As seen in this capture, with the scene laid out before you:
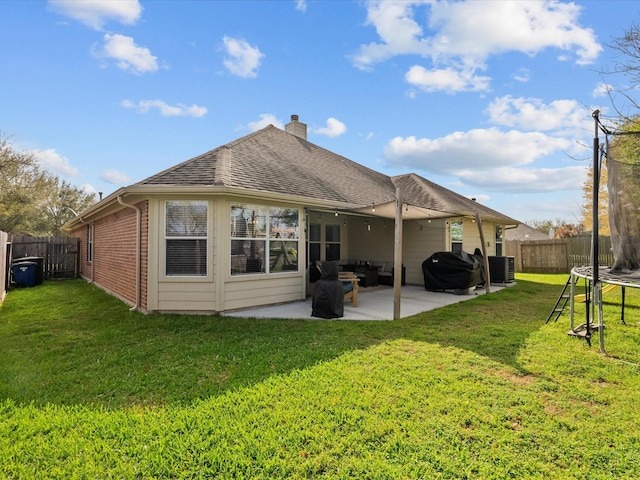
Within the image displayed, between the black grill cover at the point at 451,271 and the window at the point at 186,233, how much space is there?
6.64 meters

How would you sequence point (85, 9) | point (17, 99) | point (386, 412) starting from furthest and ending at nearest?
point (17, 99) → point (85, 9) → point (386, 412)

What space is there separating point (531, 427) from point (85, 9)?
9669mm

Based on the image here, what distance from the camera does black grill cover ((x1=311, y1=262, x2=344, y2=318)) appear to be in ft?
21.9

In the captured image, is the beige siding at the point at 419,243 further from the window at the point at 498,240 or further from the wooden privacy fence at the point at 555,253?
the wooden privacy fence at the point at 555,253

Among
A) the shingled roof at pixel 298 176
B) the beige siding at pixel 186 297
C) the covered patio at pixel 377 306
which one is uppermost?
the shingled roof at pixel 298 176

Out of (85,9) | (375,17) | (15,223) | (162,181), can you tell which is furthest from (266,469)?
(15,223)

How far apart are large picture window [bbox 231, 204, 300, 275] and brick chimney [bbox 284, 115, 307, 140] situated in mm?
7051

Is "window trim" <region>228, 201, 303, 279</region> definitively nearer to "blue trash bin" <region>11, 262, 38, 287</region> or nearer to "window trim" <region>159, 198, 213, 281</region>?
"window trim" <region>159, 198, 213, 281</region>

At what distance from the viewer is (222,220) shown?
6742 millimetres

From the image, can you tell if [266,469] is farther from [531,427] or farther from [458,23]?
[458,23]

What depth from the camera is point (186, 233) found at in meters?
6.78

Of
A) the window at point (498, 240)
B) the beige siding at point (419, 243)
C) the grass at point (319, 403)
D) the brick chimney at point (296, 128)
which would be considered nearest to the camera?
the grass at point (319, 403)

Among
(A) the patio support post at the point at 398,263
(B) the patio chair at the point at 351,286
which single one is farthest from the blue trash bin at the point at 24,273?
(A) the patio support post at the point at 398,263

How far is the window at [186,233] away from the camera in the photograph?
677 centimetres
